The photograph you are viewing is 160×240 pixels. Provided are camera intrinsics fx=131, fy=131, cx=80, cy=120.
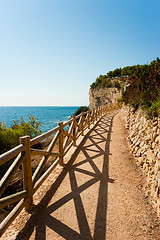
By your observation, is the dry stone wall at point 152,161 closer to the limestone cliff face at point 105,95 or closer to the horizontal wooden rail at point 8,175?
the horizontal wooden rail at point 8,175

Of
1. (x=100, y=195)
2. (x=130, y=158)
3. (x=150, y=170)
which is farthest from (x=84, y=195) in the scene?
(x=130, y=158)

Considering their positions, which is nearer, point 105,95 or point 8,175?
point 8,175

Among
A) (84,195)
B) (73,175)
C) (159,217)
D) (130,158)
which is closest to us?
(159,217)

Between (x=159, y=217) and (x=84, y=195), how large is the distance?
1.56 m

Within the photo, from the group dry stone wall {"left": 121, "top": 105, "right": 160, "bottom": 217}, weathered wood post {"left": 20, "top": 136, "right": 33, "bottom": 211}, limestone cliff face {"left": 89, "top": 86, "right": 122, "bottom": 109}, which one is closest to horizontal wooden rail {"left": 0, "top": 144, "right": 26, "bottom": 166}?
weathered wood post {"left": 20, "top": 136, "right": 33, "bottom": 211}

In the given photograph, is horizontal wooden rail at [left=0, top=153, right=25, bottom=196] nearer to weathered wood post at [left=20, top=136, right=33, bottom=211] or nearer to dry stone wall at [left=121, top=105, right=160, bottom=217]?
weathered wood post at [left=20, top=136, right=33, bottom=211]

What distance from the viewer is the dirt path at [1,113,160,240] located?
225 centimetres

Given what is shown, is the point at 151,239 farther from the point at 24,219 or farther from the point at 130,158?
the point at 130,158

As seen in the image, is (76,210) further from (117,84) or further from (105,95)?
(105,95)

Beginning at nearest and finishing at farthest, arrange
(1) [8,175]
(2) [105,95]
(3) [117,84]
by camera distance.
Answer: (1) [8,175], (3) [117,84], (2) [105,95]

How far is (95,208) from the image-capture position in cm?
276

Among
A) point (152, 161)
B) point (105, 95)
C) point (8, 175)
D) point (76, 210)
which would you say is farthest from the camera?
point (105, 95)

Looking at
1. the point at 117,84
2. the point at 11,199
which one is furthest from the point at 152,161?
the point at 117,84

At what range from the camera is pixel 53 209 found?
270 cm
